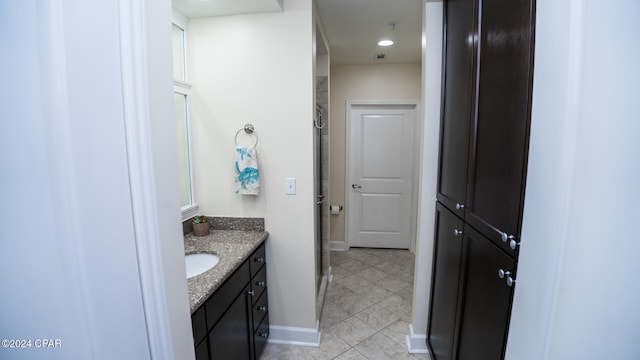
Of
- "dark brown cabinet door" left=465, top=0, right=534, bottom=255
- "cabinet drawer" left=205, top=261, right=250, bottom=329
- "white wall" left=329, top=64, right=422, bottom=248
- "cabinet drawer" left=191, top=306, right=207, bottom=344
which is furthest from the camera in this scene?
"white wall" left=329, top=64, right=422, bottom=248

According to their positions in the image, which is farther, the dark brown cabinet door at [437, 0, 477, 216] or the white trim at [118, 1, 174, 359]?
the dark brown cabinet door at [437, 0, 477, 216]

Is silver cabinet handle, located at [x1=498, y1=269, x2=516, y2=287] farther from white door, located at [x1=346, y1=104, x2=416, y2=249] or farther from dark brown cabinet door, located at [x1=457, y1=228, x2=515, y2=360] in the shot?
white door, located at [x1=346, y1=104, x2=416, y2=249]

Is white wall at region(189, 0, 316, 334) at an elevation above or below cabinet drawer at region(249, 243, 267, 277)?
above

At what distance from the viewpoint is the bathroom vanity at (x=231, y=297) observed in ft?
3.96

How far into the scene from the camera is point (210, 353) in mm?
1264

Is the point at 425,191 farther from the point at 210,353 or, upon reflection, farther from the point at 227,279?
the point at 210,353

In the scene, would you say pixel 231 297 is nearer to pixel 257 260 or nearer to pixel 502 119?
pixel 257 260

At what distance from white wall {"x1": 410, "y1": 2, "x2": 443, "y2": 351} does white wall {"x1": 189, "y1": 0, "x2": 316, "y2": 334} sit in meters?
0.75

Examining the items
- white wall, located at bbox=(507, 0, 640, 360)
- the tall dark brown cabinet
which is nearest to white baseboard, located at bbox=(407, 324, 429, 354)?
the tall dark brown cabinet

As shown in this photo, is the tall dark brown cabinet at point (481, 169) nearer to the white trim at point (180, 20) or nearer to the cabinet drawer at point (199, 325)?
the cabinet drawer at point (199, 325)

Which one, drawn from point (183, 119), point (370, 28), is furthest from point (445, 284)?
point (370, 28)

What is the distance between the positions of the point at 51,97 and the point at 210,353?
48.2 inches

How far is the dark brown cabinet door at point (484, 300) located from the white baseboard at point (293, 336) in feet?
3.57

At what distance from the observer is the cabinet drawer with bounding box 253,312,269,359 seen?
6.03 ft
